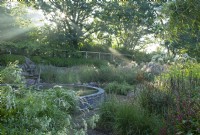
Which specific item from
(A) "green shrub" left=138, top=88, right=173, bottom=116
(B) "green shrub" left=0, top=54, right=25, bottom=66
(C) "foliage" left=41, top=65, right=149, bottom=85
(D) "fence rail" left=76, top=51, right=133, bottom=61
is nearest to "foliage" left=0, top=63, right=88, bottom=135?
(A) "green shrub" left=138, top=88, right=173, bottom=116

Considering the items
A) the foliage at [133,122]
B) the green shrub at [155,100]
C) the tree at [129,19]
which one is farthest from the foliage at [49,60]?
the foliage at [133,122]

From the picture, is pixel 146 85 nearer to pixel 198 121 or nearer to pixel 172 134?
pixel 172 134

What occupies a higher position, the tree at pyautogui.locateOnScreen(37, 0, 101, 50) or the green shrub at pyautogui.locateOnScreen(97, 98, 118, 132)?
the tree at pyautogui.locateOnScreen(37, 0, 101, 50)

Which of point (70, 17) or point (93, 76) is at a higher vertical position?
point (70, 17)

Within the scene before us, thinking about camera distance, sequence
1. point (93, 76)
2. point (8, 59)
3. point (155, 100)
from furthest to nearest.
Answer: point (8, 59) → point (93, 76) → point (155, 100)

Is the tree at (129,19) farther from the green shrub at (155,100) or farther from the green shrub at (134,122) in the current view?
the green shrub at (134,122)

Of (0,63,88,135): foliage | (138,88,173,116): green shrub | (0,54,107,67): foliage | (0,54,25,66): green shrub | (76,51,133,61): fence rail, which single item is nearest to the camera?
(0,63,88,135): foliage

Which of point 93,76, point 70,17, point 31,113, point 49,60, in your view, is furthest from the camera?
point 70,17

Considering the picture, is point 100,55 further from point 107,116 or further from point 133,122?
point 133,122

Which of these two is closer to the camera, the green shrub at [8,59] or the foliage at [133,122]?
the foliage at [133,122]

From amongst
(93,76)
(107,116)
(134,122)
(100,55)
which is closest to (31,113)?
(134,122)

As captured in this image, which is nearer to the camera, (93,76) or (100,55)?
(93,76)

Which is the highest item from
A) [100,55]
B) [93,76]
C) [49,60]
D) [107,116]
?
[100,55]

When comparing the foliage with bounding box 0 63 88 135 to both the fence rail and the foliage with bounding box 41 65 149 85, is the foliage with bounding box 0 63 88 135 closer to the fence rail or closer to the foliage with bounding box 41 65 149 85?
the foliage with bounding box 41 65 149 85
